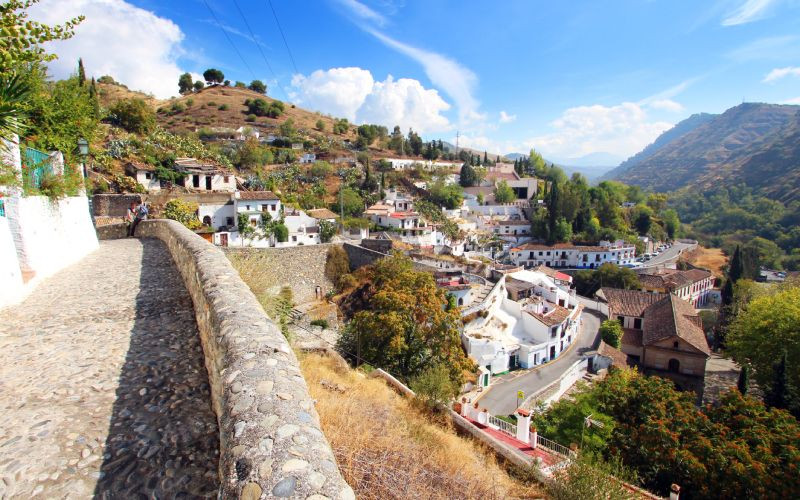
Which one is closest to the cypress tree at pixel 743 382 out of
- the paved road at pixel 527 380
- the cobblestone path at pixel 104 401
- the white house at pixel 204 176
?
the paved road at pixel 527 380

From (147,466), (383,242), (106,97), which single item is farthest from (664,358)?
(106,97)

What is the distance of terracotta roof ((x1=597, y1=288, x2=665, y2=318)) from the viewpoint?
29.2 meters

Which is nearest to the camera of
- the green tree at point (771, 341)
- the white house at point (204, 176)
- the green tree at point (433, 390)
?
the green tree at point (433, 390)

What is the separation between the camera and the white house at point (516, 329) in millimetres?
19859

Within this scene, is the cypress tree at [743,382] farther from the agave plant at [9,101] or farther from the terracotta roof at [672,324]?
the agave plant at [9,101]

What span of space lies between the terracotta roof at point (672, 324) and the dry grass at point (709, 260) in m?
29.4

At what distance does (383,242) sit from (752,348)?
21.6 meters

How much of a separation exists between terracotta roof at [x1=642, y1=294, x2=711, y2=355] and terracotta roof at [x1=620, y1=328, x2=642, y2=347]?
95 cm

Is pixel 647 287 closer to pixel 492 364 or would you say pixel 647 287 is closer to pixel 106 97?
pixel 492 364

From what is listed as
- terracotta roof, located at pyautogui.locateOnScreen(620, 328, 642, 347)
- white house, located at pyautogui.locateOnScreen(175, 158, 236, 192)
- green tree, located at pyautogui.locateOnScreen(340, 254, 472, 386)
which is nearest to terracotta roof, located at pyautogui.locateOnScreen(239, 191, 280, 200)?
white house, located at pyautogui.locateOnScreen(175, 158, 236, 192)

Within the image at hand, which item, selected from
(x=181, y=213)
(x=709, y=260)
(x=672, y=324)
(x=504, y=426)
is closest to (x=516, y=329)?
(x=672, y=324)

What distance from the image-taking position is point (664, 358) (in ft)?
78.6

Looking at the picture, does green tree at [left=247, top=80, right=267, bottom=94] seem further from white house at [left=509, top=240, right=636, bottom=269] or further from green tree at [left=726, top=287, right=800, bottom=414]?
green tree at [left=726, top=287, right=800, bottom=414]

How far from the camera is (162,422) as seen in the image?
3275 mm
